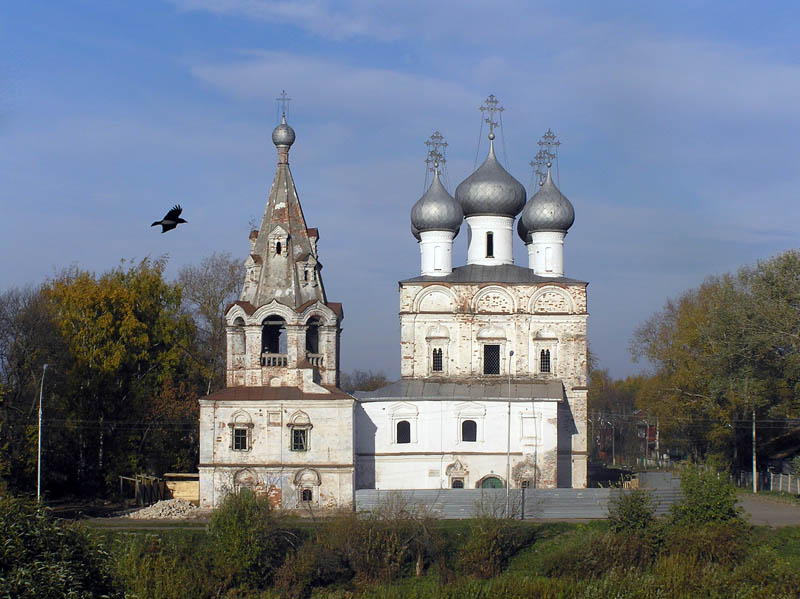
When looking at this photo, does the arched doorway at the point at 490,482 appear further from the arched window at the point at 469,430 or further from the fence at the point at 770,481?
the fence at the point at 770,481

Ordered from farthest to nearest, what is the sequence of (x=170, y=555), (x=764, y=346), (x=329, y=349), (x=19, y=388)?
1. (x=19, y=388)
2. (x=764, y=346)
3. (x=329, y=349)
4. (x=170, y=555)

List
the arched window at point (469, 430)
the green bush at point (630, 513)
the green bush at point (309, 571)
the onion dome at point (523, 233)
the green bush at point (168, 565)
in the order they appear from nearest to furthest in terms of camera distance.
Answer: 1. the green bush at point (168, 565)
2. the green bush at point (309, 571)
3. the green bush at point (630, 513)
4. the arched window at point (469, 430)
5. the onion dome at point (523, 233)

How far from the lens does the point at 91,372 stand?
34750mm

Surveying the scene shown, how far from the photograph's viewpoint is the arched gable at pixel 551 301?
1326 inches

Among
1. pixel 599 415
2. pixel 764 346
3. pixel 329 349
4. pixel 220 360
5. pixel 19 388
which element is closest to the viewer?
pixel 329 349

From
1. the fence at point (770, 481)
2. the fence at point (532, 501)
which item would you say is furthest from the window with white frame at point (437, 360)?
the fence at point (770, 481)

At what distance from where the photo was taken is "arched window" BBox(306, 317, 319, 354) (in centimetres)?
3055

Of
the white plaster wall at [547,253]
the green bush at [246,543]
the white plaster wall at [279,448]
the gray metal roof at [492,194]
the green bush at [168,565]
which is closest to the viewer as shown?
the green bush at [168,565]

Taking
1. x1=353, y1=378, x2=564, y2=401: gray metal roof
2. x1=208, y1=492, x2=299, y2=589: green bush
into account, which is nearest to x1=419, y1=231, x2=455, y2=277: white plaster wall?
x1=353, y1=378, x2=564, y2=401: gray metal roof

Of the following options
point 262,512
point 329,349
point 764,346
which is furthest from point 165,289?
point 764,346

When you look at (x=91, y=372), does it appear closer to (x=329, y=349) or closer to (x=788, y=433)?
(x=329, y=349)

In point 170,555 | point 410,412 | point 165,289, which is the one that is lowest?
point 170,555

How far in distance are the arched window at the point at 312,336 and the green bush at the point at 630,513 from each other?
944cm

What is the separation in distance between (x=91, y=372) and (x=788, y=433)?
71.8 feet
